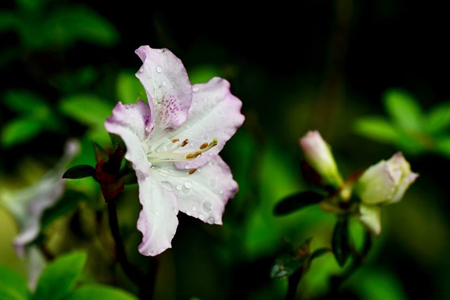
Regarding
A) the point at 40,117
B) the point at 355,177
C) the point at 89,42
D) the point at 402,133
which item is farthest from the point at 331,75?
the point at 355,177

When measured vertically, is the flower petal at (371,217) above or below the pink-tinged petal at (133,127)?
below

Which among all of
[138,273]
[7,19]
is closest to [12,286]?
[138,273]

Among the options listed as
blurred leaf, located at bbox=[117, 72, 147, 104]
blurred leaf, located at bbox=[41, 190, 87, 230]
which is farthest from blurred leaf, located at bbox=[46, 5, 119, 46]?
blurred leaf, located at bbox=[41, 190, 87, 230]

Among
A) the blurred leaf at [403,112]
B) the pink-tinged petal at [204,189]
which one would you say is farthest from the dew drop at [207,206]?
the blurred leaf at [403,112]

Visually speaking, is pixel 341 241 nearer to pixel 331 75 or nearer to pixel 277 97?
pixel 331 75

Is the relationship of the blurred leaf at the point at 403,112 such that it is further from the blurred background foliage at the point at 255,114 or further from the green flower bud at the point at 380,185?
the green flower bud at the point at 380,185

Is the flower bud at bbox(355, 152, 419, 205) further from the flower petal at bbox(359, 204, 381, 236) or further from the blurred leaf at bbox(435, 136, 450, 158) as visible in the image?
the blurred leaf at bbox(435, 136, 450, 158)

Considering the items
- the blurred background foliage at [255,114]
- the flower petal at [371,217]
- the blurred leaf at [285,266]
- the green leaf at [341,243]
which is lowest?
the blurred background foliage at [255,114]

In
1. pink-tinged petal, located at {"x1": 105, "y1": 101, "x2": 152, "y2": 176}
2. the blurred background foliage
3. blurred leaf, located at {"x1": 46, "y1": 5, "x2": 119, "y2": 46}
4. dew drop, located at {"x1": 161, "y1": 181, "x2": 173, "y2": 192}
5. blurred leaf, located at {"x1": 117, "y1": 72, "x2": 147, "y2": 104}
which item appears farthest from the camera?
blurred leaf, located at {"x1": 46, "y1": 5, "x2": 119, "y2": 46}
